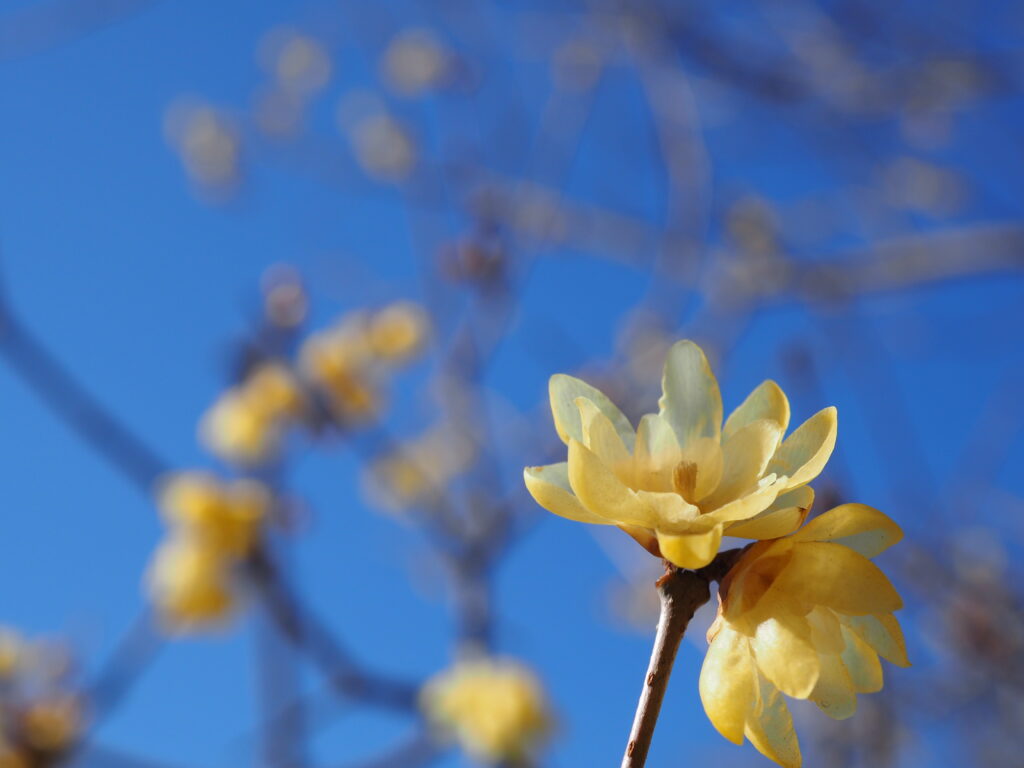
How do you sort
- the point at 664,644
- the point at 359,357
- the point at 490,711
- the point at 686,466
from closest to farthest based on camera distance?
the point at 664,644 < the point at 686,466 < the point at 490,711 < the point at 359,357

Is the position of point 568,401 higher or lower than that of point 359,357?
lower

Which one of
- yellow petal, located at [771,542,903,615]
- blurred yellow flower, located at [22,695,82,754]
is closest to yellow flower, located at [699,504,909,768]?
yellow petal, located at [771,542,903,615]

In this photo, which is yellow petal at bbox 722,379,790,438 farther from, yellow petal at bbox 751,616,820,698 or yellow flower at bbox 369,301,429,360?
yellow flower at bbox 369,301,429,360

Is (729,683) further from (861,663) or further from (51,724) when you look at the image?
(51,724)

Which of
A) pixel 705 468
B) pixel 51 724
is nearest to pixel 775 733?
pixel 705 468

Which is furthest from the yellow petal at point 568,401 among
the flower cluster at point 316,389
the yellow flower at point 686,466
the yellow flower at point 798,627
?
the flower cluster at point 316,389

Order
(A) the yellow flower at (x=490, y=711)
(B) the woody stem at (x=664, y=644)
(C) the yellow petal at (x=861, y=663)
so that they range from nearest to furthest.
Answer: (B) the woody stem at (x=664, y=644), (C) the yellow petal at (x=861, y=663), (A) the yellow flower at (x=490, y=711)

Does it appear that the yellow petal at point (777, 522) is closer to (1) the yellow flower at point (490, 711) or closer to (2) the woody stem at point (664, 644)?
(2) the woody stem at point (664, 644)
